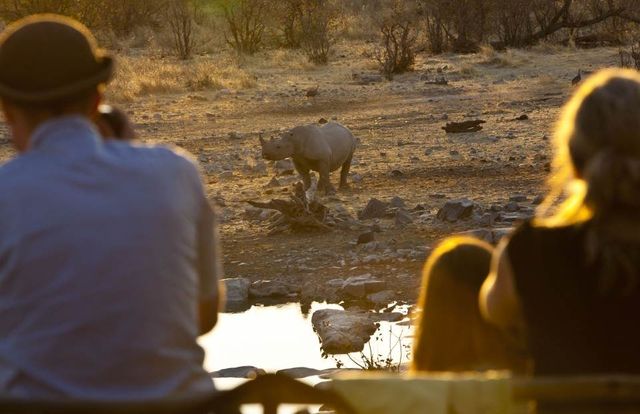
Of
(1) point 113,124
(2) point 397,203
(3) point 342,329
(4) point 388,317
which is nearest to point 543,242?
(1) point 113,124

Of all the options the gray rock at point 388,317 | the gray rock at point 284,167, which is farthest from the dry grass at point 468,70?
the gray rock at point 388,317

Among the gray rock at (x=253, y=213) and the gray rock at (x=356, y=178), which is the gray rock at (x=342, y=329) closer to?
the gray rock at (x=253, y=213)

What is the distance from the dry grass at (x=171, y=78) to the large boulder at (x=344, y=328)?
11867 millimetres

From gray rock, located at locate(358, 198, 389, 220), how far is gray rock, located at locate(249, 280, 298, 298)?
2.06 metres

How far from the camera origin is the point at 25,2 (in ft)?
90.1

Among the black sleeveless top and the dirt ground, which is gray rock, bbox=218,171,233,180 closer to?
the dirt ground

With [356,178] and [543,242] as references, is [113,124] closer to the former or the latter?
[543,242]

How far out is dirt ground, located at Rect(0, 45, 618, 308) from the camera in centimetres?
952

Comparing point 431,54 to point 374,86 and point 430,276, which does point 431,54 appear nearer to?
point 374,86

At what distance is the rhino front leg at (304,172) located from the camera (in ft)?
41.9

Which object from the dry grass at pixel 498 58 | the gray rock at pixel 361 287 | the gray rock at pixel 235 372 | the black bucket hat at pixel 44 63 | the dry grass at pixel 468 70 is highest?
the black bucket hat at pixel 44 63

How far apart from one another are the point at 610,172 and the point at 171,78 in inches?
776

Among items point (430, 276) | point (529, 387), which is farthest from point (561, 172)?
point (529, 387)

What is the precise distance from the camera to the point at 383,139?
15.5 meters
